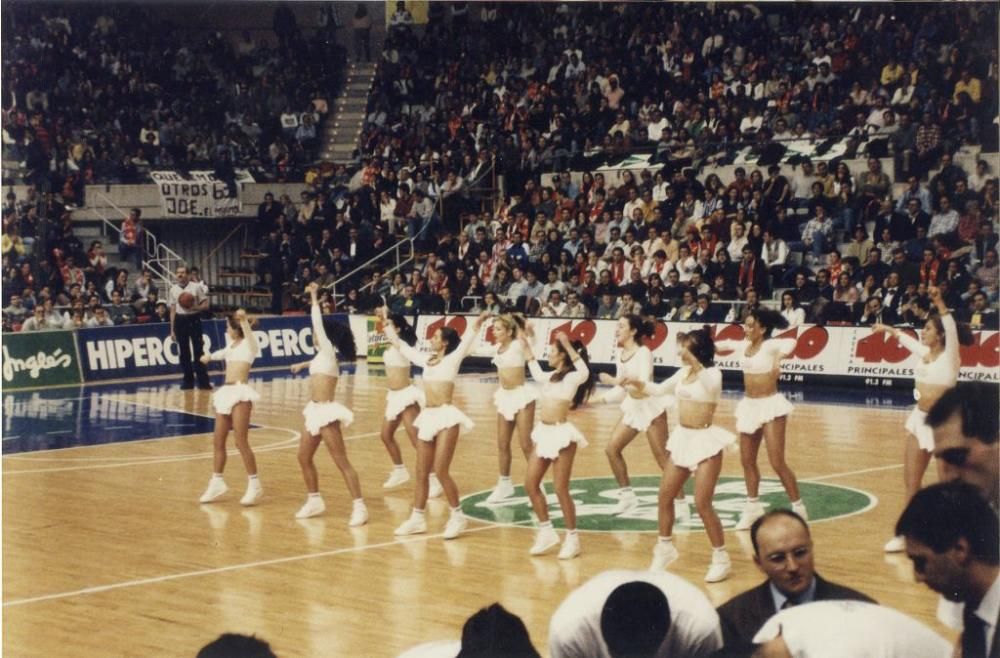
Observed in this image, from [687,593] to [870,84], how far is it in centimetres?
2097

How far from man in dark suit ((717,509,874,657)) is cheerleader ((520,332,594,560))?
5867 millimetres

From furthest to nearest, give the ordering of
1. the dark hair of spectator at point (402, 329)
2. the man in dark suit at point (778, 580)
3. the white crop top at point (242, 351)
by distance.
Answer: the white crop top at point (242, 351)
the dark hair of spectator at point (402, 329)
the man in dark suit at point (778, 580)

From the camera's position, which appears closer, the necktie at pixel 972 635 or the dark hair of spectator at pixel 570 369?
the necktie at pixel 972 635

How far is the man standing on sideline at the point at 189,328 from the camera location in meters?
21.1

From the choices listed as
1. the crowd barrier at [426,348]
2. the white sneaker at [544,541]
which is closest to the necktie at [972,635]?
the white sneaker at [544,541]

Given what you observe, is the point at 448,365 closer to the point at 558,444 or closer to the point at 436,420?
the point at 436,420

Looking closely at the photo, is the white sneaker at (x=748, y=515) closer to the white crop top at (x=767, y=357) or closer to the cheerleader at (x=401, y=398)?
the white crop top at (x=767, y=357)

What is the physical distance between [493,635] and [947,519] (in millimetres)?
1198

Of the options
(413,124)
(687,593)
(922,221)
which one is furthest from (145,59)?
(687,593)

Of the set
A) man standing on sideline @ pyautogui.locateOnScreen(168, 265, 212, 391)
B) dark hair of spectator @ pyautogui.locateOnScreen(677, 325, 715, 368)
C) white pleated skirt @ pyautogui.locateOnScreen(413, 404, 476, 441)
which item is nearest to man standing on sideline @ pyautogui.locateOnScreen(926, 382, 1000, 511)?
dark hair of spectator @ pyautogui.locateOnScreen(677, 325, 715, 368)

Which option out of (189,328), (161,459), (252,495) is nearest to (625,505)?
(252,495)

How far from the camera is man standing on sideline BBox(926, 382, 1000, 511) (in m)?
3.93

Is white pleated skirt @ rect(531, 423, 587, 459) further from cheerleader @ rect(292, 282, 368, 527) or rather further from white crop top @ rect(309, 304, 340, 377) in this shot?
white crop top @ rect(309, 304, 340, 377)

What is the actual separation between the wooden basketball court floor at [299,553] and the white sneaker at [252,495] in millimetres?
123
